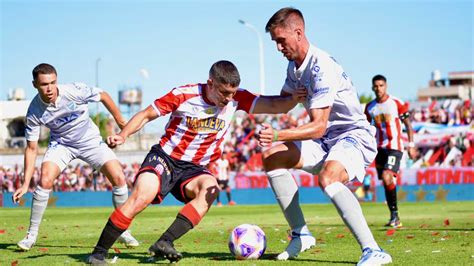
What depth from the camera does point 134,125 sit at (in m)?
8.71

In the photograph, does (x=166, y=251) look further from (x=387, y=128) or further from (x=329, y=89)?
(x=387, y=128)

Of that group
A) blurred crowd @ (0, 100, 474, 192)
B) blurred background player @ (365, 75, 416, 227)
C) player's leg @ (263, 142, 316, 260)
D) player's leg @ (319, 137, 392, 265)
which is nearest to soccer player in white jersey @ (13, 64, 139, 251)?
player's leg @ (263, 142, 316, 260)

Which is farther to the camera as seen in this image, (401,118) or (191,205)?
(401,118)

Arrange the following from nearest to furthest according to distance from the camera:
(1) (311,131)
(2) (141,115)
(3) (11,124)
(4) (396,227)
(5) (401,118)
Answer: (1) (311,131) < (2) (141,115) < (4) (396,227) < (5) (401,118) < (3) (11,124)

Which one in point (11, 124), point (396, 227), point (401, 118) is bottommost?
point (11, 124)

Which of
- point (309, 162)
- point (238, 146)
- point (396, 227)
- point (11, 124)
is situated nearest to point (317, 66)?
point (309, 162)

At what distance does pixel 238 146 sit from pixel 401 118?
2864 centimetres

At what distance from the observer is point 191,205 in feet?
29.3

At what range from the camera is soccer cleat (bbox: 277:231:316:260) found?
889 cm

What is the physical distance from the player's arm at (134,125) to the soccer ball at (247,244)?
160 cm

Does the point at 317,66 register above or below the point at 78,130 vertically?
above

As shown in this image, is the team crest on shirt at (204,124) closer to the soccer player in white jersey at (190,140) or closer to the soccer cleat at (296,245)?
the soccer player in white jersey at (190,140)

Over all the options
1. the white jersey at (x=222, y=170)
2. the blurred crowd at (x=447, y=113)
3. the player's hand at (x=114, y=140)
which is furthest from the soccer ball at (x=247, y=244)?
the blurred crowd at (x=447, y=113)

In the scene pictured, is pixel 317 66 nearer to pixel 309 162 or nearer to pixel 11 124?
pixel 309 162
